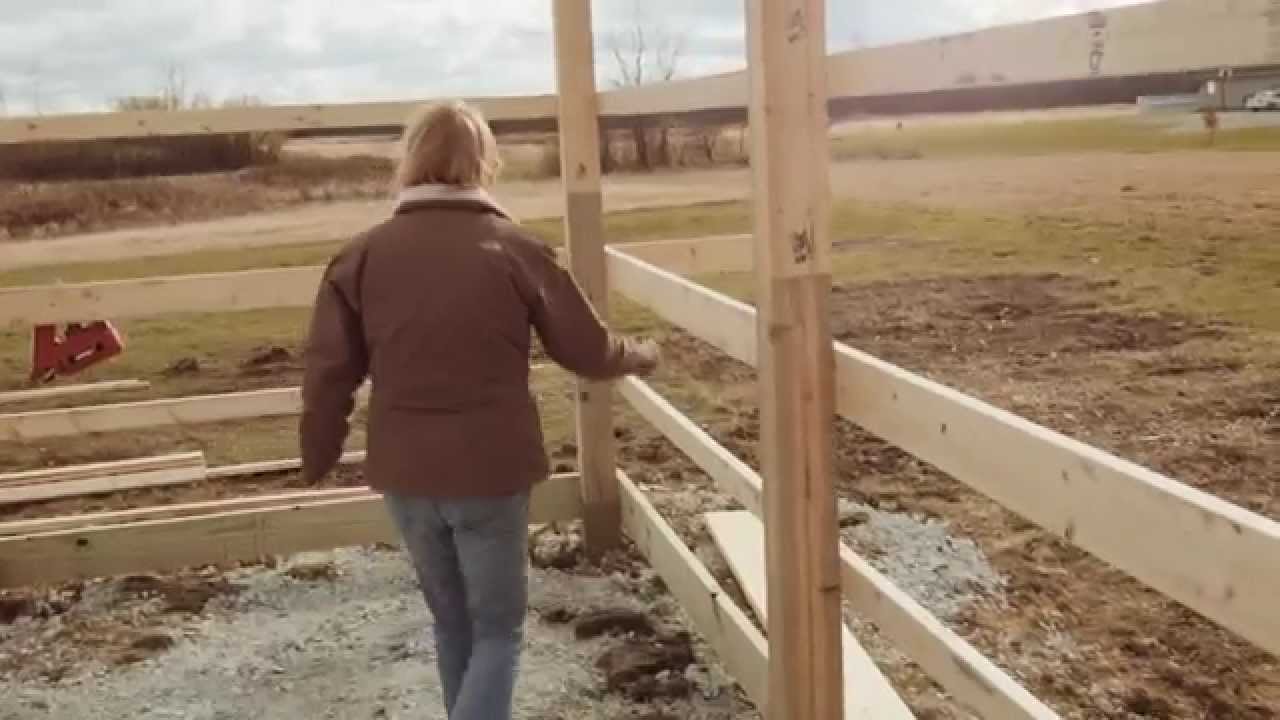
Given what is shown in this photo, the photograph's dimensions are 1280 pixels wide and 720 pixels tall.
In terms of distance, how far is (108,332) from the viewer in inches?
214

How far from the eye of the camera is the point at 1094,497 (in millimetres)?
1695

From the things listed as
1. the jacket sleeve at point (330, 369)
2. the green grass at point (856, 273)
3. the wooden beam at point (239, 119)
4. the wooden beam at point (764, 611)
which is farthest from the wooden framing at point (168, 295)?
the green grass at point (856, 273)

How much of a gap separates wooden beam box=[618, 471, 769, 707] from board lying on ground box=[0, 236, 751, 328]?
0.78 m

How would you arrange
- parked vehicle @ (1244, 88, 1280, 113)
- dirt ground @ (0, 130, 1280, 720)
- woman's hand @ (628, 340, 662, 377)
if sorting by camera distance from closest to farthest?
parked vehicle @ (1244, 88, 1280, 113)
woman's hand @ (628, 340, 662, 377)
dirt ground @ (0, 130, 1280, 720)

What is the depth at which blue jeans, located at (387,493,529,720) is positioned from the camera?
108 inches

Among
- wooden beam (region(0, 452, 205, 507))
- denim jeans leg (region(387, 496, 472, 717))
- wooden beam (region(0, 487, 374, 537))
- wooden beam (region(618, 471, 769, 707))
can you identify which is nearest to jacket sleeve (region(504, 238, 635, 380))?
denim jeans leg (region(387, 496, 472, 717))

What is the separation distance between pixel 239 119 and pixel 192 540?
51.5 inches

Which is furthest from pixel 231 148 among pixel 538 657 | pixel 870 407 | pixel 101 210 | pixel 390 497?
pixel 870 407

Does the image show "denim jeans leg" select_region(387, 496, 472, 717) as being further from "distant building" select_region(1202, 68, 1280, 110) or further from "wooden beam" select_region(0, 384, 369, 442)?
"wooden beam" select_region(0, 384, 369, 442)

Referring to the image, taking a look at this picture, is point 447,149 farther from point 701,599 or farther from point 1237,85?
point 701,599

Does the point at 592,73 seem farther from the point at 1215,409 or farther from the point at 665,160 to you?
the point at 1215,409

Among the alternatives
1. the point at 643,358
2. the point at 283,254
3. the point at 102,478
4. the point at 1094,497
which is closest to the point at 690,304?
the point at 643,358

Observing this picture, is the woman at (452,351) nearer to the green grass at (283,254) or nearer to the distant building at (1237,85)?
the distant building at (1237,85)

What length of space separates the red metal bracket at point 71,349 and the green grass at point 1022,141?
2.81 meters
